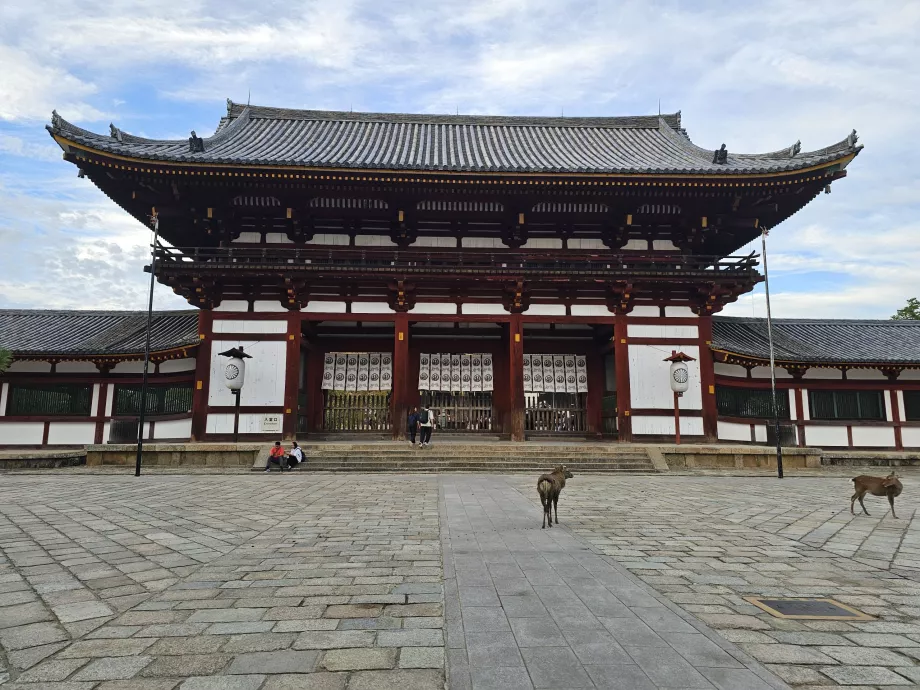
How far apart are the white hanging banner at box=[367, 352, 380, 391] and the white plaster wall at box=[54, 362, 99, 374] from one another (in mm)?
9127

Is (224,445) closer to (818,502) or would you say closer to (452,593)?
(452,593)

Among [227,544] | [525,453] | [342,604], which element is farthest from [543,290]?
[342,604]

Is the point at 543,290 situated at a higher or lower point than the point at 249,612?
higher

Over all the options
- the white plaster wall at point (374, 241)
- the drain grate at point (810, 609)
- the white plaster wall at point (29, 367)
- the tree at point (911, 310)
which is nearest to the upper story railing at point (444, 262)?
the white plaster wall at point (374, 241)

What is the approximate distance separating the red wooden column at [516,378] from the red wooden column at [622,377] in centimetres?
319

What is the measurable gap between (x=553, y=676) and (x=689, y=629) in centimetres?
123

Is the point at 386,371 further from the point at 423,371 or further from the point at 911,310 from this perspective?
the point at 911,310

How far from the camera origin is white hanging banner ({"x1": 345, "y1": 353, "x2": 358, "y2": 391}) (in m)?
19.1

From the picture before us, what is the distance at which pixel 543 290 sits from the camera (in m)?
17.4

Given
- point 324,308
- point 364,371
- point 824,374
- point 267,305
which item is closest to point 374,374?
point 364,371

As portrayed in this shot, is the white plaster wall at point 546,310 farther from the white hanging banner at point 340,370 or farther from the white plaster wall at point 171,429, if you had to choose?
the white plaster wall at point 171,429

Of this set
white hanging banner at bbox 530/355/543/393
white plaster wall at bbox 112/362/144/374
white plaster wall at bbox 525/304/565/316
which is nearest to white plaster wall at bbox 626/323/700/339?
white plaster wall at bbox 525/304/565/316

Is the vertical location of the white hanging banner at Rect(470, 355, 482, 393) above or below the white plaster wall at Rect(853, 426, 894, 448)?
above

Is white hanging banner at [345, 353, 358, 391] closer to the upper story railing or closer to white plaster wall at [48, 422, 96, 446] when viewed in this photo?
the upper story railing
